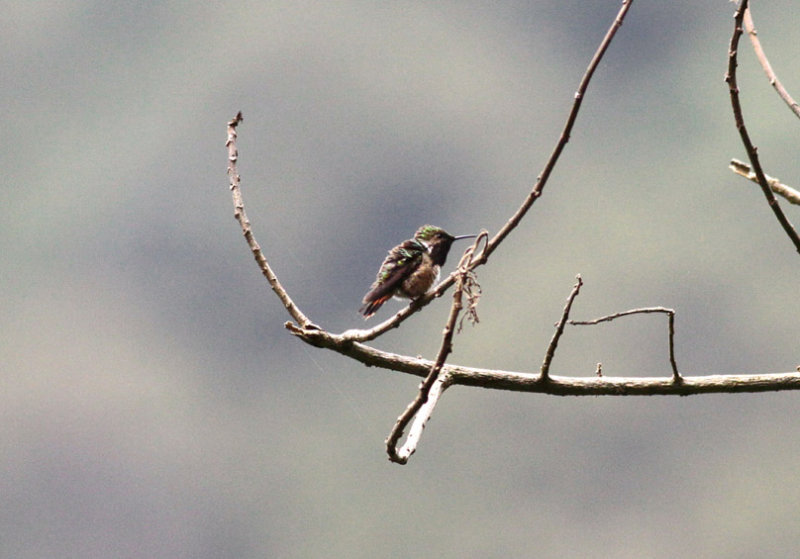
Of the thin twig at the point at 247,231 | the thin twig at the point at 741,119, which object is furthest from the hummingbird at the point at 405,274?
the thin twig at the point at 741,119

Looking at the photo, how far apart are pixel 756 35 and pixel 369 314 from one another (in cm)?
419

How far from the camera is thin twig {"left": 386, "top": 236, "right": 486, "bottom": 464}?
420 centimetres

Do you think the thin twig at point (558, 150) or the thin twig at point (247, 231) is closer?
the thin twig at point (558, 150)

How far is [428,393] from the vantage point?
479cm

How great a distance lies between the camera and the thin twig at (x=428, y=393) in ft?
13.8

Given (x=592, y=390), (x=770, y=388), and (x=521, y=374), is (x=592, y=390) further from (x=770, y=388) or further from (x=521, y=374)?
(x=770, y=388)

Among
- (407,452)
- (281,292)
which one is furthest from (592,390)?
(281,292)

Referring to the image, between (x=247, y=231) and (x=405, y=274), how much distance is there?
3.09 metres

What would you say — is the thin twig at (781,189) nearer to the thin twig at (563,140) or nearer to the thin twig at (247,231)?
the thin twig at (563,140)

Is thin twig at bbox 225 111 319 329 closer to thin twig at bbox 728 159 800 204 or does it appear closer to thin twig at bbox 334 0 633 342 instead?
thin twig at bbox 334 0 633 342

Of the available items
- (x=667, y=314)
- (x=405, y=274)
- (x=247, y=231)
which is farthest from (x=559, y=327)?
(x=405, y=274)

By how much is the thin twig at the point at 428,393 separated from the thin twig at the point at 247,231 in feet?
3.33

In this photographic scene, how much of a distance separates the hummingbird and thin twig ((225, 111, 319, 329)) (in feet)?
7.68

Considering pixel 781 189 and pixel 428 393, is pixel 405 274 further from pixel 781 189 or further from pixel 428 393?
pixel 428 393
